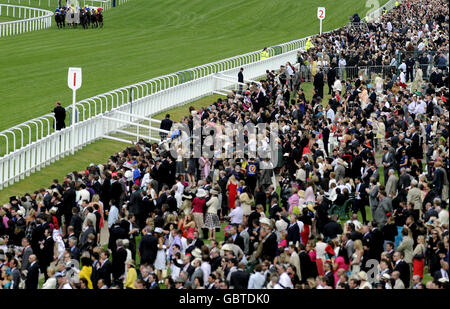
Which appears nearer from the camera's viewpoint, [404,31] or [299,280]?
[299,280]

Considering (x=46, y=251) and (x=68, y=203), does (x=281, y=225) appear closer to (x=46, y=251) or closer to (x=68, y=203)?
(x=46, y=251)

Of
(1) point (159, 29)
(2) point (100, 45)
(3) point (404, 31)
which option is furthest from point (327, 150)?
(1) point (159, 29)

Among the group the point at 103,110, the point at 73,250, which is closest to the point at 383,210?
the point at 73,250

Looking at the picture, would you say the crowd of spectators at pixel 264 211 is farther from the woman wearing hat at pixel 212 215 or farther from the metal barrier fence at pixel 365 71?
the metal barrier fence at pixel 365 71

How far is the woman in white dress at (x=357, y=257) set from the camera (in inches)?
663

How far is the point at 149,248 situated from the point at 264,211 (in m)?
4.22

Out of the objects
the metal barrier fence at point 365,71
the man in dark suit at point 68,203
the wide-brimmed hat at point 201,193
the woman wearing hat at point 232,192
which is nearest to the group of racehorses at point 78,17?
the metal barrier fence at point 365,71

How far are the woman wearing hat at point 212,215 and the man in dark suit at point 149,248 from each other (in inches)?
113

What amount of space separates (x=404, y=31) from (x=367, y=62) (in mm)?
7601

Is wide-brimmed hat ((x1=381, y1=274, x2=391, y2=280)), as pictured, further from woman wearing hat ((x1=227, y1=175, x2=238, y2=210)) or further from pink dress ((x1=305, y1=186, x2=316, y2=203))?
woman wearing hat ((x1=227, y1=175, x2=238, y2=210))

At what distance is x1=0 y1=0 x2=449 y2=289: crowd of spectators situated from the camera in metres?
16.6

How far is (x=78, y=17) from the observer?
183 ft
